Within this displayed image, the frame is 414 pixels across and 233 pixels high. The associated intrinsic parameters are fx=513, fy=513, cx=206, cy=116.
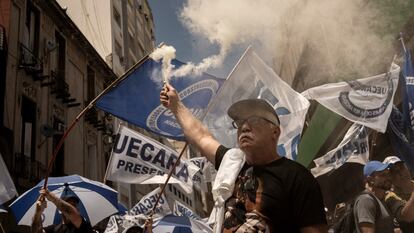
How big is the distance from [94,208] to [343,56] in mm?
5547

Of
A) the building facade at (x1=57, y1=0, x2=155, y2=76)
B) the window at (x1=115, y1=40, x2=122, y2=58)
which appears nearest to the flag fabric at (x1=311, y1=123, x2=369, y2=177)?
the building facade at (x1=57, y1=0, x2=155, y2=76)

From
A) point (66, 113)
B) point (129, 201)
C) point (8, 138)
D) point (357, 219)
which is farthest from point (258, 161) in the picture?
point (129, 201)

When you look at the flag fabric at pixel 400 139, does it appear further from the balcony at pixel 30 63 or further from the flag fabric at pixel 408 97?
the balcony at pixel 30 63

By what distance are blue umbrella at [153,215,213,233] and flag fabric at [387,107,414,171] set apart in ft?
10.6

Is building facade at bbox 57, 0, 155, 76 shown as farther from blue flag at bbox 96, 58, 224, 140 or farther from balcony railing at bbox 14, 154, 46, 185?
blue flag at bbox 96, 58, 224, 140

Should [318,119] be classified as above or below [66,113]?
below

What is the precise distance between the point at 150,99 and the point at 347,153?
3.04 m

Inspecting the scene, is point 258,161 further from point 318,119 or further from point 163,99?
point 318,119

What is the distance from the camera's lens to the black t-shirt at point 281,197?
6.55 feet

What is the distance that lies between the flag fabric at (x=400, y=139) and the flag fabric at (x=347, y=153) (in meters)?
0.42

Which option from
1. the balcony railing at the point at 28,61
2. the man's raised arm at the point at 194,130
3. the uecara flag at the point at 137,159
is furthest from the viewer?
the balcony railing at the point at 28,61

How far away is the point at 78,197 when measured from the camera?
6.43 m

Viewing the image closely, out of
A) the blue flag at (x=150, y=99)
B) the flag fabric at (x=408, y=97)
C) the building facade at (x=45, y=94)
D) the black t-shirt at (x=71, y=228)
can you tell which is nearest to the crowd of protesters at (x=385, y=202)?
the black t-shirt at (x=71, y=228)

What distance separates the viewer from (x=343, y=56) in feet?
31.8
